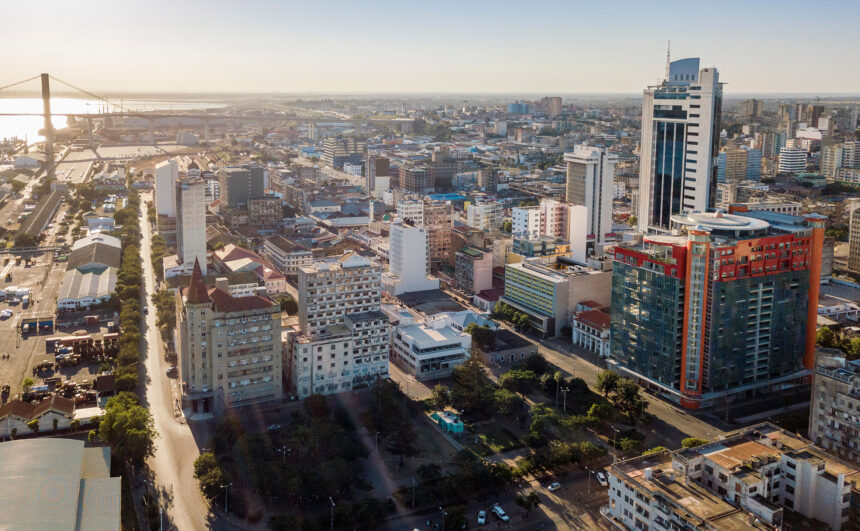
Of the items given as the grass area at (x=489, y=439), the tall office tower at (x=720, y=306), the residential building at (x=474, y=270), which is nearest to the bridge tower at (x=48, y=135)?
the residential building at (x=474, y=270)

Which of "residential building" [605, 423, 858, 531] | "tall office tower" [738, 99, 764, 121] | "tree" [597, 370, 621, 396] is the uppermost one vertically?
"tall office tower" [738, 99, 764, 121]

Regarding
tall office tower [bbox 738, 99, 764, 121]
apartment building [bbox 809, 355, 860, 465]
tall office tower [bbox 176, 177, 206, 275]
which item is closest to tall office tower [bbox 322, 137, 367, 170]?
tall office tower [bbox 176, 177, 206, 275]

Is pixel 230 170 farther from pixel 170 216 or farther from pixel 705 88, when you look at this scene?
pixel 705 88

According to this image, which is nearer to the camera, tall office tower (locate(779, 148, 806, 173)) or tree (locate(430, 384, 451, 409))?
tree (locate(430, 384, 451, 409))

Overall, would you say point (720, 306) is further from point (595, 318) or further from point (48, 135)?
point (48, 135)

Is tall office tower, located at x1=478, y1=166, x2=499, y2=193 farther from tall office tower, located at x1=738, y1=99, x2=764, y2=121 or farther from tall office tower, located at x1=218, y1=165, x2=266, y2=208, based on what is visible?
tall office tower, located at x1=738, y1=99, x2=764, y2=121

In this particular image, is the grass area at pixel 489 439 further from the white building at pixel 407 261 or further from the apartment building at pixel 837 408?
the white building at pixel 407 261
